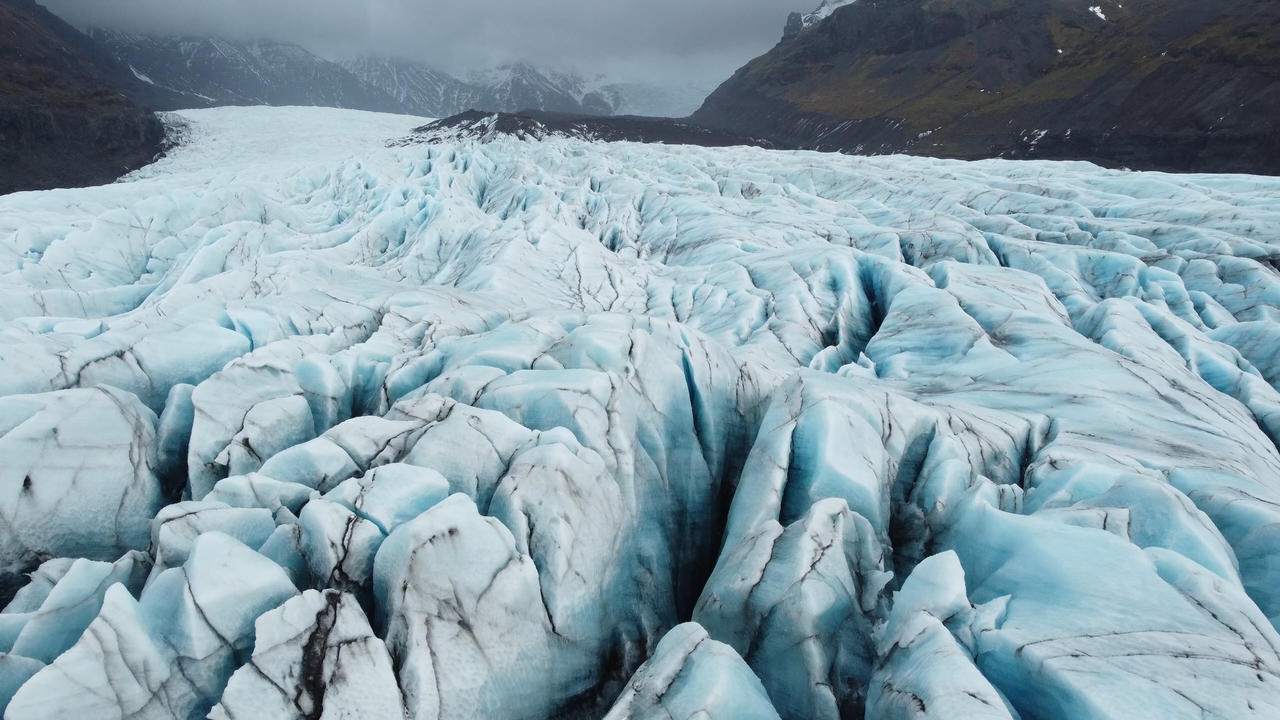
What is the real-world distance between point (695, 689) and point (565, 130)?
5370 cm

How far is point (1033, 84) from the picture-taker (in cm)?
7100

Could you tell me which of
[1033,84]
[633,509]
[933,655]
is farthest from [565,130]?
[1033,84]

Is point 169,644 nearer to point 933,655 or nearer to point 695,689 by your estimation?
point 695,689

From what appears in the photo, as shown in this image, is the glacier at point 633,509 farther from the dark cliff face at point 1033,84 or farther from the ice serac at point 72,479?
the dark cliff face at point 1033,84

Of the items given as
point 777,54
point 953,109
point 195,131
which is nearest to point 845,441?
point 195,131

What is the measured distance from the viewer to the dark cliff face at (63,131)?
4041cm

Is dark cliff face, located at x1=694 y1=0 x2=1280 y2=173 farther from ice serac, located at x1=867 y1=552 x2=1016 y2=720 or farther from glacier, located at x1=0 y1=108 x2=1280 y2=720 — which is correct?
ice serac, located at x1=867 y1=552 x2=1016 y2=720

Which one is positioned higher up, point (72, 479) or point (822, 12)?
point (822, 12)

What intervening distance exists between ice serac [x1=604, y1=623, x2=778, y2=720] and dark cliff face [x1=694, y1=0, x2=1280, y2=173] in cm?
5839

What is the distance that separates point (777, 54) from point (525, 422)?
131 meters

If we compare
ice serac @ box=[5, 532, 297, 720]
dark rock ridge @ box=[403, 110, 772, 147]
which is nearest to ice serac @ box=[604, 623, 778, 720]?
ice serac @ box=[5, 532, 297, 720]

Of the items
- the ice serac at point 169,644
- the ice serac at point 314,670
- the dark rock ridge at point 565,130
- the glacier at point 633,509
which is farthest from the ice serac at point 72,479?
the dark rock ridge at point 565,130

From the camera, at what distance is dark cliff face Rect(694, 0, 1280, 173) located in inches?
1921

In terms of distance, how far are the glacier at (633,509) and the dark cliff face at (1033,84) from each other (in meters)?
52.2
